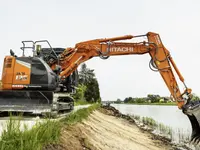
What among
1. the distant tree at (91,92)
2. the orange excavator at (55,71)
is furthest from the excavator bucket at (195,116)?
the distant tree at (91,92)

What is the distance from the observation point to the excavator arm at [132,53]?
11883mm

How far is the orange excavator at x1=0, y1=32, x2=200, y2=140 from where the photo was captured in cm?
1141

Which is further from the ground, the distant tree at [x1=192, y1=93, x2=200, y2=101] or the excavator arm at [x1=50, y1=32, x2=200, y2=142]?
the excavator arm at [x1=50, y1=32, x2=200, y2=142]

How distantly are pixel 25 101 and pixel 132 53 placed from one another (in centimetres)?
536

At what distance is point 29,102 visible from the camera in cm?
1162

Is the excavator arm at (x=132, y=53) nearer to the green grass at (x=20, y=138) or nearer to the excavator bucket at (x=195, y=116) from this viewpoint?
the excavator bucket at (x=195, y=116)

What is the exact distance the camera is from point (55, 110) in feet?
38.7

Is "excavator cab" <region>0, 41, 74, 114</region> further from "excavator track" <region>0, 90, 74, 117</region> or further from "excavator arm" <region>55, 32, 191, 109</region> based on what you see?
"excavator arm" <region>55, 32, 191, 109</region>

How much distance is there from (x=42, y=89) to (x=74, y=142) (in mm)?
4768

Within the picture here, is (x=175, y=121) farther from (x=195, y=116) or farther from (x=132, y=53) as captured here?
(x=195, y=116)

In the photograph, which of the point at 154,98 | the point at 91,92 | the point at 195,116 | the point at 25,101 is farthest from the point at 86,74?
the point at 195,116

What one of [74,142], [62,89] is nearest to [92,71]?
[62,89]

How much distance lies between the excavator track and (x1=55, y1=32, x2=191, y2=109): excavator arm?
1.77 m

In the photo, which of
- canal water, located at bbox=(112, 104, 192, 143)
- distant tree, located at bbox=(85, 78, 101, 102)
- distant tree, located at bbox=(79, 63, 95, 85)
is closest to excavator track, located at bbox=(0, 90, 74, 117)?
canal water, located at bbox=(112, 104, 192, 143)
